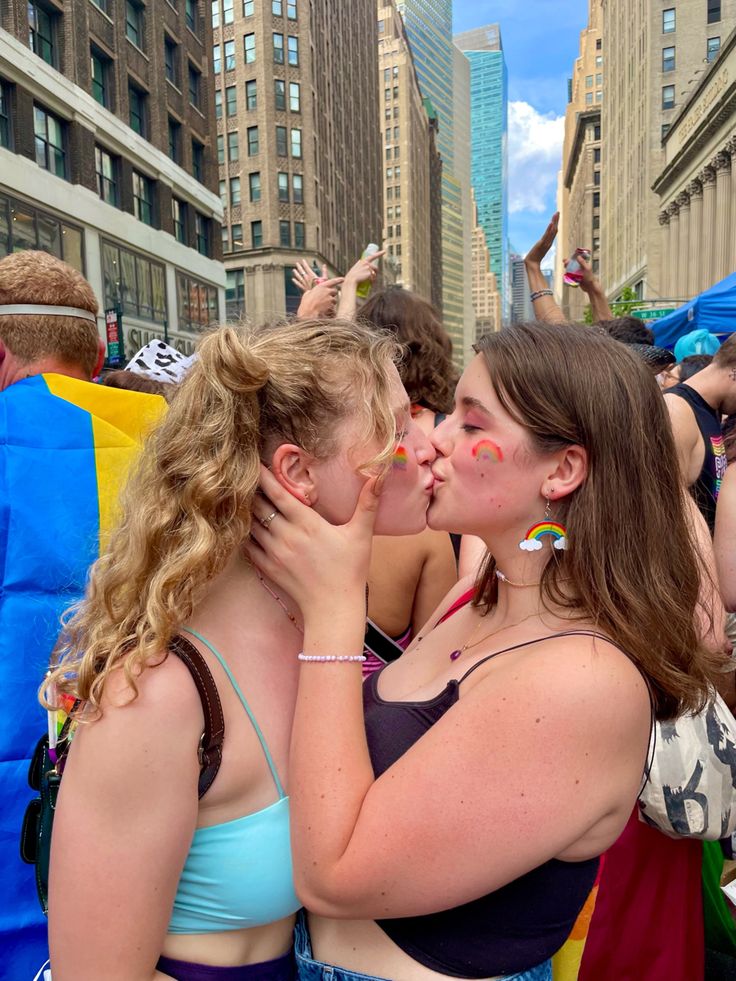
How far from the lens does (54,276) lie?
244 cm

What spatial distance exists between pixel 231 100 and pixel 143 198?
123ft

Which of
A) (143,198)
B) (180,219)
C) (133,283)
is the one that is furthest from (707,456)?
(180,219)

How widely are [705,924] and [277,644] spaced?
95.6 inches

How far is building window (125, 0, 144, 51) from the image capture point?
23.9 m

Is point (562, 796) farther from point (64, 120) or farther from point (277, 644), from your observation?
point (64, 120)

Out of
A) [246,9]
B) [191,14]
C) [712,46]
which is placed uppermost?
[246,9]

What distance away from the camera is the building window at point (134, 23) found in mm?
23892

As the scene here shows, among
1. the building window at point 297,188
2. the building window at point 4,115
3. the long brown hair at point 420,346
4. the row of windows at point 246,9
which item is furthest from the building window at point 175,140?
the row of windows at point 246,9

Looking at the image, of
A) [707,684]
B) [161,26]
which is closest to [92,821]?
[707,684]

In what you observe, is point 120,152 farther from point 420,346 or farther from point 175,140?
point 420,346

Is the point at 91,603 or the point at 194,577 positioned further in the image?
the point at 91,603

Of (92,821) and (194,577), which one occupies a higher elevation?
(194,577)

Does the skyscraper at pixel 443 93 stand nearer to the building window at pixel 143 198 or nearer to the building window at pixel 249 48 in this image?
the building window at pixel 249 48

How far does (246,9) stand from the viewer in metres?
55.2
